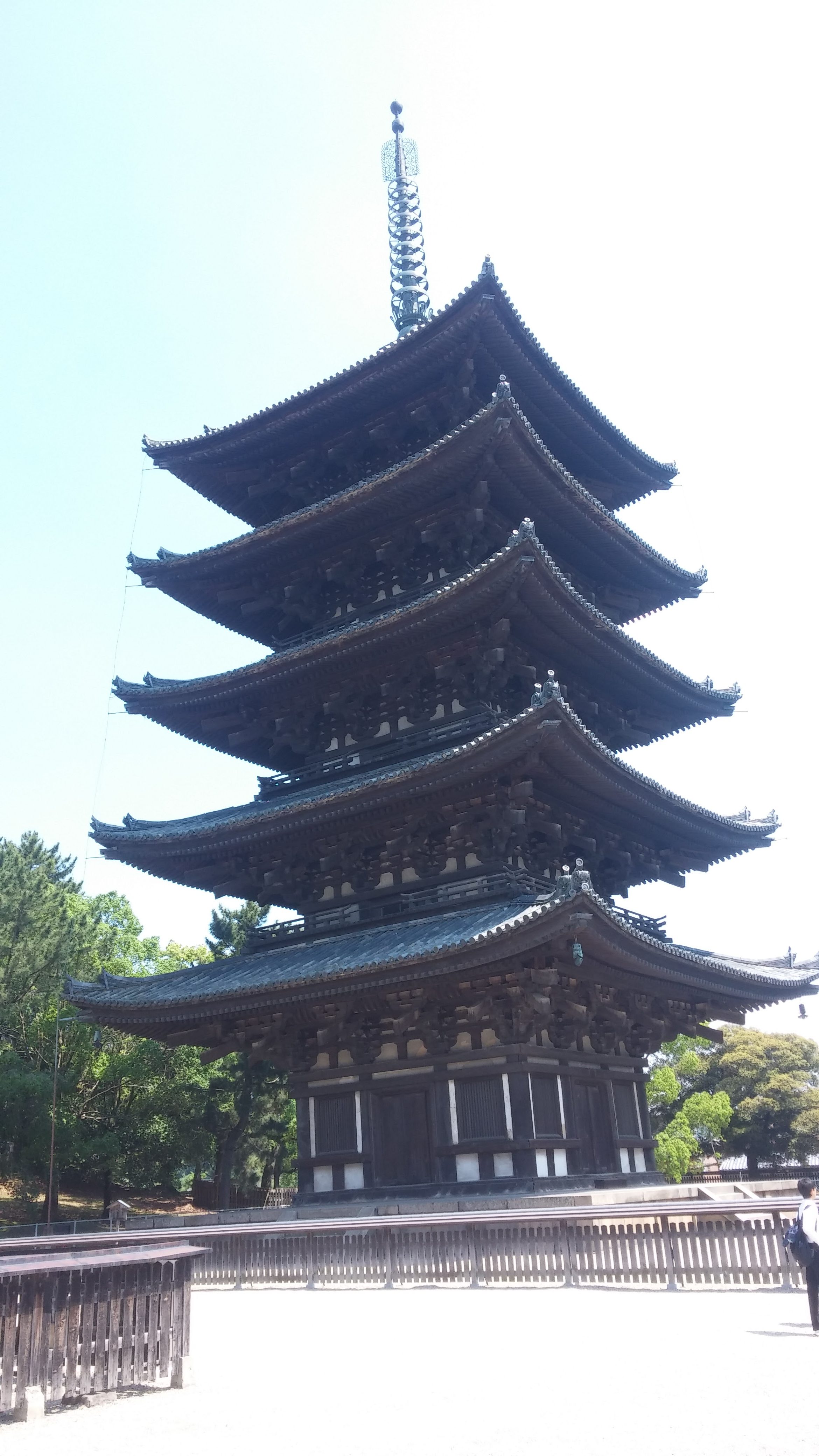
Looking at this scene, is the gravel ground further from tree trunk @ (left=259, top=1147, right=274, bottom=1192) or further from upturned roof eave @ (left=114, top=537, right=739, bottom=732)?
tree trunk @ (left=259, top=1147, right=274, bottom=1192)

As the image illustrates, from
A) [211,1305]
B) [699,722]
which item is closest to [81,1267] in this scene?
[211,1305]

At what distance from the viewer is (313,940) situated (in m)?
24.8

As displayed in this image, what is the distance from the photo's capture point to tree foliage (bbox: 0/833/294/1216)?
43344mm

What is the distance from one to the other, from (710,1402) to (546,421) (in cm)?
2533

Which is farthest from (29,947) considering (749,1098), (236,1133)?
(749,1098)

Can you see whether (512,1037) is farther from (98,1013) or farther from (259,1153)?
(259,1153)

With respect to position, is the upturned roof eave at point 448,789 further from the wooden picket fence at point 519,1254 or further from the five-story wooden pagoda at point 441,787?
the wooden picket fence at point 519,1254

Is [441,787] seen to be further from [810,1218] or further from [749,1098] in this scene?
[749,1098]

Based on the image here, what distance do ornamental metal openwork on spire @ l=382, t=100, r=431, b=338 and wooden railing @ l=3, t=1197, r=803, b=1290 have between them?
2802cm

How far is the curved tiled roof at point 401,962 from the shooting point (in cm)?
1895

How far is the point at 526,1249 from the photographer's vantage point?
51.0 feet

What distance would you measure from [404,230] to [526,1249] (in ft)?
113

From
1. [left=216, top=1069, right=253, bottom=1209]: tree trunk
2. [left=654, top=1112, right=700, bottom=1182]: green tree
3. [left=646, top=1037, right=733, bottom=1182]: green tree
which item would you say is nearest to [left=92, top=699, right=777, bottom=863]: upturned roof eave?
[left=646, top=1037, right=733, bottom=1182]: green tree

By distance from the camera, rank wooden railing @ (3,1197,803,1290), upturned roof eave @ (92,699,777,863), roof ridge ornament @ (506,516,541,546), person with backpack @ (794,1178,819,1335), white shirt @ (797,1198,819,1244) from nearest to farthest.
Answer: person with backpack @ (794,1178,819,1335) < white shirt @ (797,1198,819,1244) < wooden railing @ (3,1197,803,1290) < upturned roof eave @ (92,699,777,863) < roof ridge ornament @ (506,516,541,546)
